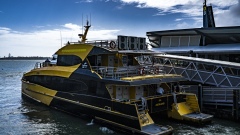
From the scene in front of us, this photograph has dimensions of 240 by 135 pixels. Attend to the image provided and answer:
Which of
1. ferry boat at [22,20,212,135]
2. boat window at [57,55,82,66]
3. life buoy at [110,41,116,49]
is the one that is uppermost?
life buoy at [110,41,116,49]

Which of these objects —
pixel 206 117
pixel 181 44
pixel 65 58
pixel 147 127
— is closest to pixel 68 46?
pixel 65 58

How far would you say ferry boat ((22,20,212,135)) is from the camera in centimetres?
1394

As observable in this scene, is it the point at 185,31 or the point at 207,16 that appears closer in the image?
the point at 185,31

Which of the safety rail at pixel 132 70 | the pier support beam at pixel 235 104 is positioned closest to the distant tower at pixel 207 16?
the pier support beam at pixel 235 104

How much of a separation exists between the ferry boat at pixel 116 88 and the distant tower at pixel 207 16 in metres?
26.4

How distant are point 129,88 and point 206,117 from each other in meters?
5.60

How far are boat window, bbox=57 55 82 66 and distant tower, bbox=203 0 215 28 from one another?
2959cm

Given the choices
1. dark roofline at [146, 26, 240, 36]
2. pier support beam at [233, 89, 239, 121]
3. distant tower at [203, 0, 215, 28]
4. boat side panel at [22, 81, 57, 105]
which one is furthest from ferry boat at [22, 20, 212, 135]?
distant tower at [203, 0, 215, 28]

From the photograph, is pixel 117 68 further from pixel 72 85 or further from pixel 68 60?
pixel 68 60

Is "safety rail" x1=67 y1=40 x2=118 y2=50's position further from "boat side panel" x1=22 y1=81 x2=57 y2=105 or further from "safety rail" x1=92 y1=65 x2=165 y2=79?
"boat side panel" x1=22 y1=81 x2=57 y2=105

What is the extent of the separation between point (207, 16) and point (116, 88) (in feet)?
106

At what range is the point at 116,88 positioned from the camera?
1561 centimetres

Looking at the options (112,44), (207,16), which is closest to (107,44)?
(112,44)

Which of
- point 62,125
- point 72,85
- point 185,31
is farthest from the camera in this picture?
point 185,31
